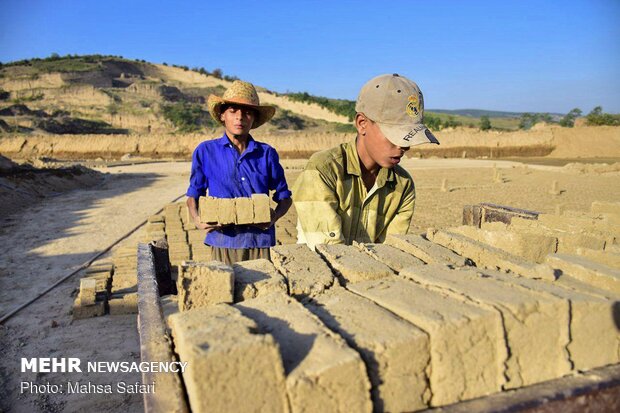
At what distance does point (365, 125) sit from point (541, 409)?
5.18 feet

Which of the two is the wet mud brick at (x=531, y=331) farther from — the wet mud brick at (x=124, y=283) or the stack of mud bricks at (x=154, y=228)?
the stack of mud bricks at (x=154, y=228)

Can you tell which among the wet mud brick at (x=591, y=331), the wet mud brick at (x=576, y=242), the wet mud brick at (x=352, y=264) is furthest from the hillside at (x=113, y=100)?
the wet mud brick at (x=591, y=331)

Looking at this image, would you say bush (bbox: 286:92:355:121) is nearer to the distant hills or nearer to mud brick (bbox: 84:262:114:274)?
the distant hills

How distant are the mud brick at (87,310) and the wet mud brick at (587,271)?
4.21 meters

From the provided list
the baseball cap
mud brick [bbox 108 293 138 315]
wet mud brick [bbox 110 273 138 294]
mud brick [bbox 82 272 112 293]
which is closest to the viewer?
the baseball cap

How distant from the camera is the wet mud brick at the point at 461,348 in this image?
1.37m

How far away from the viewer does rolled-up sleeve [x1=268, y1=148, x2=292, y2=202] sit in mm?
3506

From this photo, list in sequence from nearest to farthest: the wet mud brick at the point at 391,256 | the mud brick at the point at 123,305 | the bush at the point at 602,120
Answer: the wet mud brick at the point at 391,256
the mud brick at the point at 123,305
the bush at the point at 602,120

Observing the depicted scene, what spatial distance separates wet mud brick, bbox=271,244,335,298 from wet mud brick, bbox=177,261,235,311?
0.88 feet

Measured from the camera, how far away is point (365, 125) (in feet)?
8.11

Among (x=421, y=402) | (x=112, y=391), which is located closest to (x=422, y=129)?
(x=421, y=402)

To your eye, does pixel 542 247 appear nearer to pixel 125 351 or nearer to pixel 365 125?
pixel 365 125

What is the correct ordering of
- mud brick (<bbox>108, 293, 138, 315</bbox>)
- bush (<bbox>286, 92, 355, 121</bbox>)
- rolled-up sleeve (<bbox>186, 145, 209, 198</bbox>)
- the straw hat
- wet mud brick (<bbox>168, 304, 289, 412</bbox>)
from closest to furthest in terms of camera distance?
wet mud brick (<bbox>168, 304, 289, 412</bbox>)
the straw hat
rolled-up sleeve (<bbox>186, 145, 209, 198</bbox>)
mud brick (<bbox>108, 293, 138, 315</bbox>)
bush (<bbox>286, 92, 355, 121</bbox>)

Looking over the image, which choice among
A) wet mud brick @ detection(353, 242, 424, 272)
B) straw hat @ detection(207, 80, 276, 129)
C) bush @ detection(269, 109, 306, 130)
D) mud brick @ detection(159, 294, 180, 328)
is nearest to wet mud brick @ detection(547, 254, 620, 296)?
wet mud brick @ detection(353, 242, 424, 272)
